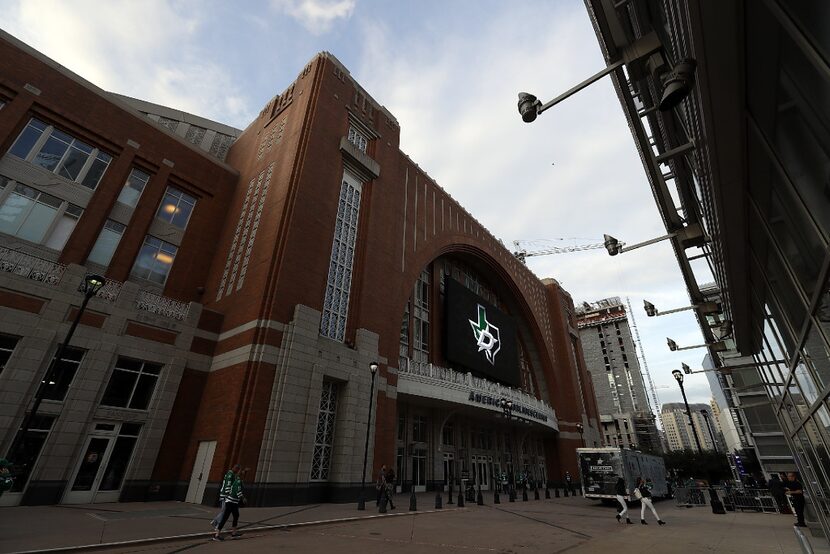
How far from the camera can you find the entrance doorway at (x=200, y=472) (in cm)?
1809

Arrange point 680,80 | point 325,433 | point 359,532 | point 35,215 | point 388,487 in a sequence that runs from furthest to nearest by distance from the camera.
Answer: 1. point 325,433
2. point 35,215
3. point 388,487
4. point 359,532
5. point 680,80

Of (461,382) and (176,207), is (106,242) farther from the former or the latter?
(461,382)

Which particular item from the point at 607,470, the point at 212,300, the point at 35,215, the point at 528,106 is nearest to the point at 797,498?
the point at 607,470

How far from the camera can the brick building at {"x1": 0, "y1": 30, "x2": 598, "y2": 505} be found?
17531 millimetres

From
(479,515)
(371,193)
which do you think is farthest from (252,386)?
(371,193)

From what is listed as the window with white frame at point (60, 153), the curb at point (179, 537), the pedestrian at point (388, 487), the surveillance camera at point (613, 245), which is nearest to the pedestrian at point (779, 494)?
the surveillance camera at point (613, 245)

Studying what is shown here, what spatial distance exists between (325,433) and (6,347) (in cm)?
1426

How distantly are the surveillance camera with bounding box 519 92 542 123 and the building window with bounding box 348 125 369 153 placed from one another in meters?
24.9

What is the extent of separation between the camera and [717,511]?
2012cm

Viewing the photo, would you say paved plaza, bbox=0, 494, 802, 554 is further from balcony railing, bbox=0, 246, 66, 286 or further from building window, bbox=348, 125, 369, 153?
building window, bbox=348, 125, 369, 153

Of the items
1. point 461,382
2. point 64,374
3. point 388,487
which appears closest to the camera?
point 64,374

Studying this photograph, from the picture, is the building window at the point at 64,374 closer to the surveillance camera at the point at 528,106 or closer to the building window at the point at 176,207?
the building window at the point at 176,207

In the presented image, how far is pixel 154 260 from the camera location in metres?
24.0

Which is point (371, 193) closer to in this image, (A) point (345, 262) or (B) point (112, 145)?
(A) point (345, 262)
